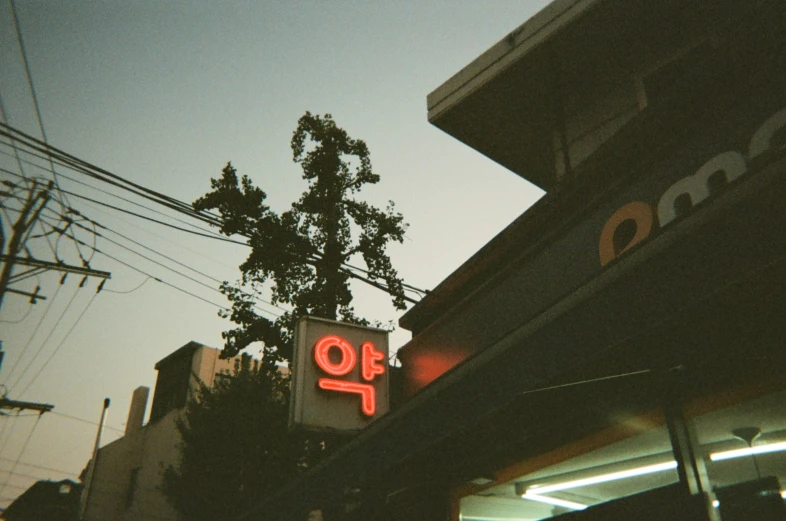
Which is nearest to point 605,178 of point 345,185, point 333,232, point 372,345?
point 372,345

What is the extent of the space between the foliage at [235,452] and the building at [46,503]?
20.0 metres

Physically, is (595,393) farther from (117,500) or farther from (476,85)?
(117,500)

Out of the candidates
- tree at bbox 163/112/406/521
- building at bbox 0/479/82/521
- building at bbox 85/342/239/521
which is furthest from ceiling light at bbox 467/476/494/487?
building at bbox 0/479/82/521

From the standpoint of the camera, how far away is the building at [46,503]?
113 feet

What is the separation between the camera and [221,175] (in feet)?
54.5

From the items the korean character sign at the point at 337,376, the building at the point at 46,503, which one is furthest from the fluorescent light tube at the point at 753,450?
the building at the point at 46,503

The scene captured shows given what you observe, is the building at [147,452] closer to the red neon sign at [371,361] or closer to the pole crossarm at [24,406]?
the pole crossarm at [24,406]

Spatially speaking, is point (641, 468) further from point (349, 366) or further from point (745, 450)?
point (349, 366)

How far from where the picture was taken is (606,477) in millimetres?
5641

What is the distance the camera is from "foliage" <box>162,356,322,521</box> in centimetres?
1712

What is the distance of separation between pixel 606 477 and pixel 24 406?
2516cm

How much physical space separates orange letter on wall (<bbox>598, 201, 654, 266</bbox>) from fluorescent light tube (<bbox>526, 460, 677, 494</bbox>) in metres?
1.82

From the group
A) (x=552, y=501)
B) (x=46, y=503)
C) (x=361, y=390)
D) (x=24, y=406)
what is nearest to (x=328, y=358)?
(x=361, y=390)

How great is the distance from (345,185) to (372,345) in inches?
406
